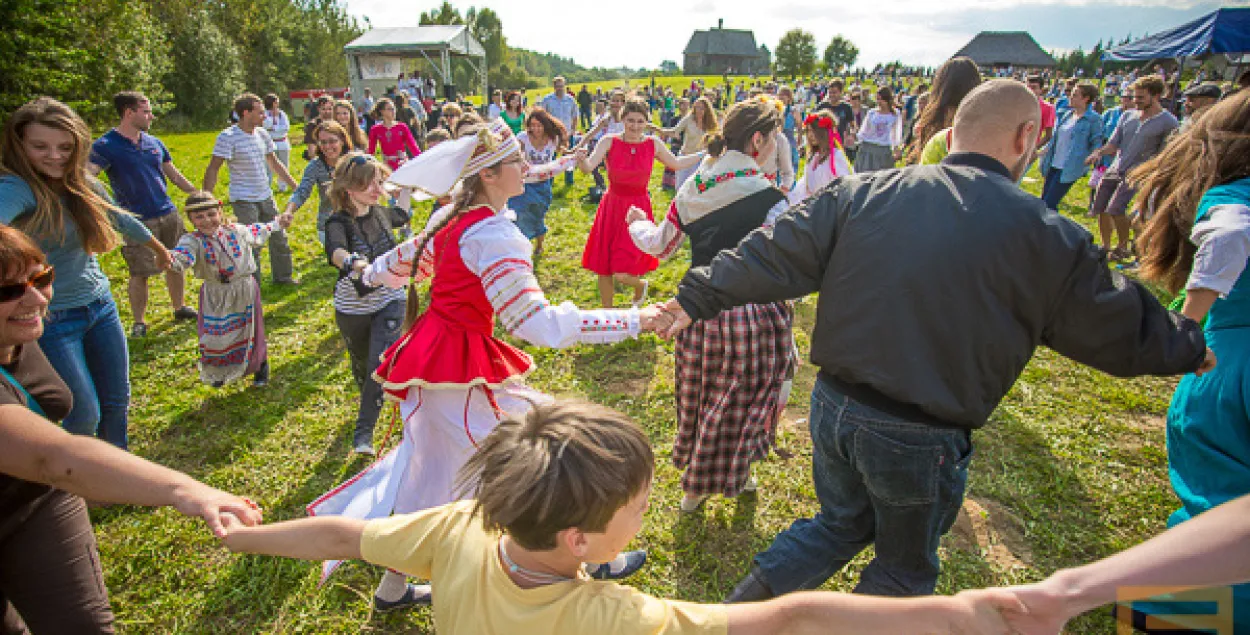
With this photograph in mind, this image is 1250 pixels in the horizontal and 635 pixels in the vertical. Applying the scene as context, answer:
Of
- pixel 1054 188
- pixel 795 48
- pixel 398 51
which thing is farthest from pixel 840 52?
pixel 1054 188

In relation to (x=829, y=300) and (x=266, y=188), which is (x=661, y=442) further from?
(x=266, y=188)

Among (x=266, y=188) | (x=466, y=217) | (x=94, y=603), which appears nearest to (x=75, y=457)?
(x=94, y=603)

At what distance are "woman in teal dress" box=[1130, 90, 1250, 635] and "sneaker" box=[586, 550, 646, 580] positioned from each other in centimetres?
208

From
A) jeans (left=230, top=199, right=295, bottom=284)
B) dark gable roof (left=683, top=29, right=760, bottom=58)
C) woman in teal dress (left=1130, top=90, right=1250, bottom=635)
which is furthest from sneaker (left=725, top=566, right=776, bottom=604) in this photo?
dark gable roof (left=683, top=29, right=760, bottom=58)

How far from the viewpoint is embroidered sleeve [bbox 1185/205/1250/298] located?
2.13 metres

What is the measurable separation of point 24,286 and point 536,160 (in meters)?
6.64

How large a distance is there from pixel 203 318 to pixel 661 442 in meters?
3.63

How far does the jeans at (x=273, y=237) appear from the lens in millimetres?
6980

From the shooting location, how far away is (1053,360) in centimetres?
561

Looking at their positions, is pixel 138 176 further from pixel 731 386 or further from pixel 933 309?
pixel 933 309

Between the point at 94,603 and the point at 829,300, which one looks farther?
the point at 829,300

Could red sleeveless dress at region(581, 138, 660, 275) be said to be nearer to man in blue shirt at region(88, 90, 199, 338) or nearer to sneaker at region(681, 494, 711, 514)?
sneaker at region(681, 494, 711, 514)

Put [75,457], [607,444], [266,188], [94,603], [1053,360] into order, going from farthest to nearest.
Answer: [266,188], [1053,360], [94,603], [75,457], [607,444]

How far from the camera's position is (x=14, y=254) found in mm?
1802
